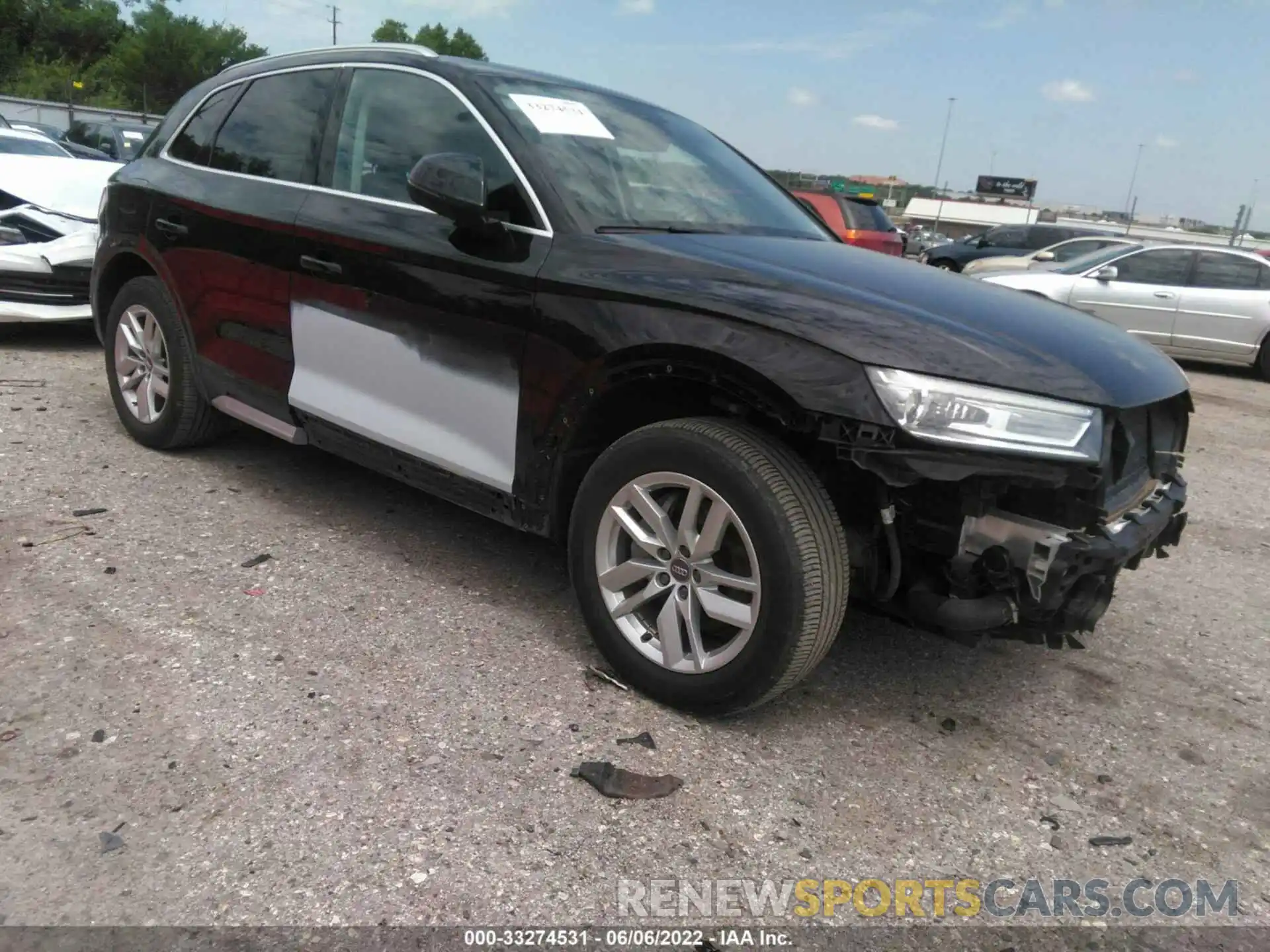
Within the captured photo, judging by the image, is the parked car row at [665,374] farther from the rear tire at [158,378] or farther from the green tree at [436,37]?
the green tree at [436,37]

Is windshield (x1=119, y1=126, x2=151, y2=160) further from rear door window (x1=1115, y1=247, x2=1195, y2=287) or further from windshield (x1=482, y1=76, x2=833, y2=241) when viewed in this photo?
windshield (x1=482, y1=76, x2=833, y2=241)

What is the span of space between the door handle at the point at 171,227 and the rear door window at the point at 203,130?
0.29 metres

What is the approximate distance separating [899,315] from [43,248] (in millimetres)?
6030

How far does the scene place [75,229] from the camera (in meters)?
6.54

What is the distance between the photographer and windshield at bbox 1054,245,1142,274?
36.9 ft

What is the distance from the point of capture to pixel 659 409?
287cm

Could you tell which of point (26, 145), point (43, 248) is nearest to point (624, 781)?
point (43, 248)

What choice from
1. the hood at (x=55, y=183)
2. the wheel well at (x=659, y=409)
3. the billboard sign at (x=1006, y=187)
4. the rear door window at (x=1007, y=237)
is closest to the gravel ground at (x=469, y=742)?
the wheel well at (x=659, y=409)

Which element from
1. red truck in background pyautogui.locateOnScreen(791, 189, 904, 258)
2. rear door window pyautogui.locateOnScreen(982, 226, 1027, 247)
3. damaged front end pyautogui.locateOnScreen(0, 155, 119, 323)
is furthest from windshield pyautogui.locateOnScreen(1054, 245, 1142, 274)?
damaged front end pyautogui.locateOnScreen(0, 155, 119, 323)

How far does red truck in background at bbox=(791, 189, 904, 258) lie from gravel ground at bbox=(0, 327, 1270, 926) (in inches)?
373

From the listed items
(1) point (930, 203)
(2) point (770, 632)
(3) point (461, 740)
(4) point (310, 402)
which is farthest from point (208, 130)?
(1) point (930, 203)

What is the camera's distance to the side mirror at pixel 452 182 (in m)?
2.82

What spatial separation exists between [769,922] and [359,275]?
2.39m

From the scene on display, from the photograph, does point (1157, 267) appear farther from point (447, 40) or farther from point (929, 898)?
point (447, 40)
